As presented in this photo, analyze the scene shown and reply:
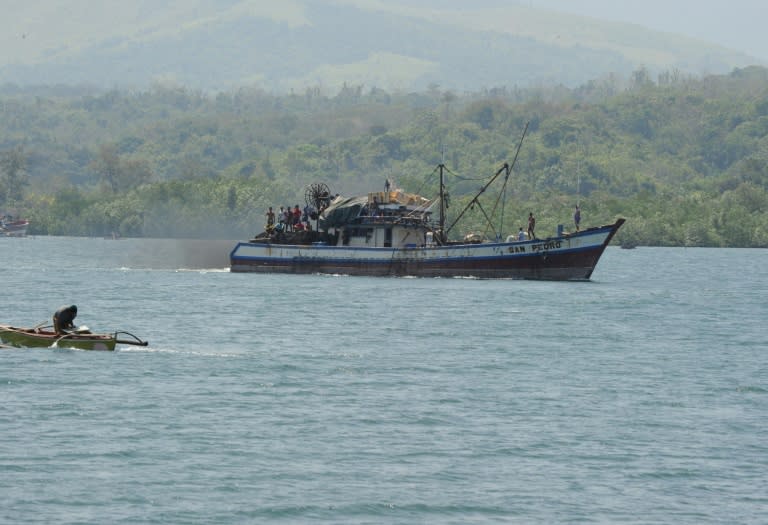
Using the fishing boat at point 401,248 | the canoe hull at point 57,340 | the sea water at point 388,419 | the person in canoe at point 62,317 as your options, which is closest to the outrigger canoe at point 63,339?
the canoe hull at point 57,340

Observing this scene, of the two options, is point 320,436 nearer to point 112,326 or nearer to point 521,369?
point 521,369

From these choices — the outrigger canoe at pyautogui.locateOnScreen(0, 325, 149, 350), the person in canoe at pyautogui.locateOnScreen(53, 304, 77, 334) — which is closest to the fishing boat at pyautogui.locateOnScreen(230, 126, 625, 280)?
the outrigger canoe at pyautogui.locateOnScreen(0, 325, 149, 350)

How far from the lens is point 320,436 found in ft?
134

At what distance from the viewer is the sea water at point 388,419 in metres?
33.7

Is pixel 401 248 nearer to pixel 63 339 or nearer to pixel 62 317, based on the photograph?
pixel 63 339

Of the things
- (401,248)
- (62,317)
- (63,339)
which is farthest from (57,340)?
(401,248)

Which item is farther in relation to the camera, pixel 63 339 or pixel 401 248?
pixel 401 248

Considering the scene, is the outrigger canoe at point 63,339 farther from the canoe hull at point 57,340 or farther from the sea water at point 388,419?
the sea water at point 388,419

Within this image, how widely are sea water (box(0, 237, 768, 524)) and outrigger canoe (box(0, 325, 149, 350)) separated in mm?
766

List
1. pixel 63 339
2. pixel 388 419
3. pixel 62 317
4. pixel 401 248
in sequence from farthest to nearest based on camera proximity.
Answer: pixel 401 248 < pixel 63 339 < pixel 62 317 < pixel 388 419

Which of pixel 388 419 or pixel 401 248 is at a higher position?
pixel 401 248

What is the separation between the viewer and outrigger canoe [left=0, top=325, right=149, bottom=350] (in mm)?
56094

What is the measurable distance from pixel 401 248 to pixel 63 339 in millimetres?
55526

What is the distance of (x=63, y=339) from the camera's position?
56.1 meters
